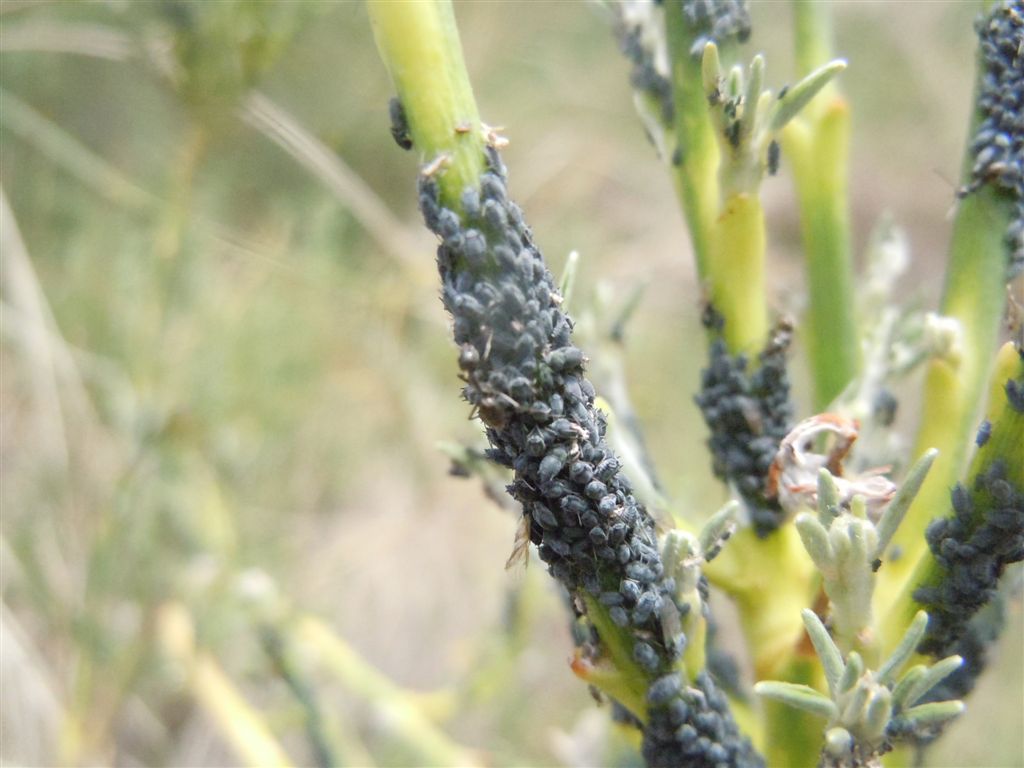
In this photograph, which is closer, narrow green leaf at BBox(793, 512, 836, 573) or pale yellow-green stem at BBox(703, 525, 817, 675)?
narrow green leaf at BBox(793, 512, 836, 573)

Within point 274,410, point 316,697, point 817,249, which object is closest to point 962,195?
point 817,249

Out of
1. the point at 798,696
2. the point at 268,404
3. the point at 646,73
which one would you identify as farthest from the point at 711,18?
the point at 268,404

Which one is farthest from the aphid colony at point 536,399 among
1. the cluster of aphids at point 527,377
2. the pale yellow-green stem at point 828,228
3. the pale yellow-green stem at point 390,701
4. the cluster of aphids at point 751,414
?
the pale yellow-green stem at point 390,701

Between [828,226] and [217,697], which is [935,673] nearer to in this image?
[828,226]

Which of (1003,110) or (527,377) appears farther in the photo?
(1003,110)

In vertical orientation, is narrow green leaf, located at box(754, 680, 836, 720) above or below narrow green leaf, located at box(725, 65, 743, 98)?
below

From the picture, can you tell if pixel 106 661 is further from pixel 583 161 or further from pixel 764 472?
pixel 583 161

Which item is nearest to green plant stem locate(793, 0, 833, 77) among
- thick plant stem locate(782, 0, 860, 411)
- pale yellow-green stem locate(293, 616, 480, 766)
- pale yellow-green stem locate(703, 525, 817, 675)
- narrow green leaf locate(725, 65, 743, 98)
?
thick plant stem locate(782, 0, 860, 411)

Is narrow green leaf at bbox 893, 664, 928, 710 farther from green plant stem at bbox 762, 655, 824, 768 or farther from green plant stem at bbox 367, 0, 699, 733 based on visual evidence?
green plant stem at bbox 367, 0, 699, 733
